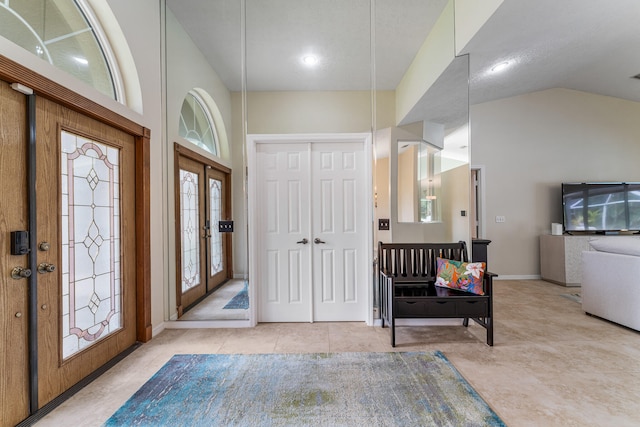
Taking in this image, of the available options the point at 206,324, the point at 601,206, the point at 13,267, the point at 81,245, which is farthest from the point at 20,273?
the point at 601,206

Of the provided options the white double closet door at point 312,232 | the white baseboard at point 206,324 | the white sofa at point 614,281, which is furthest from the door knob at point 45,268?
the white sofa at point 614,281

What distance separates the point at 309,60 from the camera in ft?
10.0

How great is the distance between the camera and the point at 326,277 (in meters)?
3.26

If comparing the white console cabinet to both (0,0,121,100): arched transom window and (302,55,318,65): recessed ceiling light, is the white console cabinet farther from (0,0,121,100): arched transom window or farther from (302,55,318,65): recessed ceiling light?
(0,0,121,100): arched transom window

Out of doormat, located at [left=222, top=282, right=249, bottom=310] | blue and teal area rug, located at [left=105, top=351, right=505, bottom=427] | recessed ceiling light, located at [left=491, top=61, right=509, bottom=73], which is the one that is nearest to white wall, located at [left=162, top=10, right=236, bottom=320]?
doormat, located at [left=222, top=282, right=249, bottom=310]

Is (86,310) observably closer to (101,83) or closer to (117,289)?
(117,289)

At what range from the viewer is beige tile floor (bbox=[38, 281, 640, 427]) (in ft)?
6.01

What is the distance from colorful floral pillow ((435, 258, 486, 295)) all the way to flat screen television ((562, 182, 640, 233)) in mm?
3534

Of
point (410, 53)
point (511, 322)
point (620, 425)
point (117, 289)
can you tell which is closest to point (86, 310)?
point (117, 289)

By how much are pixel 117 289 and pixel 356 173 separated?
2470 millimetres

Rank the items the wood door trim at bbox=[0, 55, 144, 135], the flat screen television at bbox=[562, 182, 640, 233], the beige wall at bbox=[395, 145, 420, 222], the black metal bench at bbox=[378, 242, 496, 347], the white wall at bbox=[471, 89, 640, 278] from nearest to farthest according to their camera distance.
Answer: the wood door trim at bbox=[0, 55, 144, 135] → the black metal bench at bbox=[378, 242, 496, 347] → the beige wall at bbox=[395, 145, 420, 222] → the flat screen television at bbox=[562, 182, 640, 233] → the white wall at bbox=[471, 89, 640, 278]

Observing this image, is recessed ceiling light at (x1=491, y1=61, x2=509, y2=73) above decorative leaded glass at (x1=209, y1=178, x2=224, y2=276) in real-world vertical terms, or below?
above

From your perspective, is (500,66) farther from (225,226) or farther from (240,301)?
(240,301)

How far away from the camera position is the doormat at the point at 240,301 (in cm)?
316
